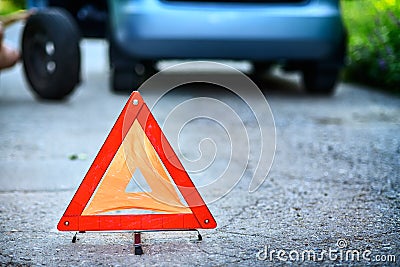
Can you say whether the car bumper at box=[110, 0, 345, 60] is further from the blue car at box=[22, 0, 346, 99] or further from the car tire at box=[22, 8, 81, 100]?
the car tire at box=[22, 8, 81, 100]

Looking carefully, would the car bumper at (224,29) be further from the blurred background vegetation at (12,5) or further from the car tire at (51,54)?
the blurred background vegetation at (12,5)

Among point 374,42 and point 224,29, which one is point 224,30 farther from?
point 374,42

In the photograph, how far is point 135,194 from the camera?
3389 millimetres

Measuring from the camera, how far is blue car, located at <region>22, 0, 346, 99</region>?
698cm

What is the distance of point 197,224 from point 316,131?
2.82 meters

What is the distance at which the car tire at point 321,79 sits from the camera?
7675 mm

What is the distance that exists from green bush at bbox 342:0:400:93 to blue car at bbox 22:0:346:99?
1.38 ft

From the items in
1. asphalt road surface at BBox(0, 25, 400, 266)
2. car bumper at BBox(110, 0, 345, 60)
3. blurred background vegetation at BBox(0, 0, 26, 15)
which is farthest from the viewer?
blurred background vegetation at BBox(0, 0, 26, 15)

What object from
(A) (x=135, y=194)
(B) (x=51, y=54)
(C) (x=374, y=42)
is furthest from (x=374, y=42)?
(A) (x=135, y=194)

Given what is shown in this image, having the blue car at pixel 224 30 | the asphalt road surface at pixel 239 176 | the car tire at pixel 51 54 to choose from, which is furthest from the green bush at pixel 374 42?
the car tire at pixel 51 54

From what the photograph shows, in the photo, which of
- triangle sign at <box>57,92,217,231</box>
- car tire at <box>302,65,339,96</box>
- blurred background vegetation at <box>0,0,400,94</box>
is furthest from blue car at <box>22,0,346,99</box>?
triangle sign at <box>57,92,217,231</box>

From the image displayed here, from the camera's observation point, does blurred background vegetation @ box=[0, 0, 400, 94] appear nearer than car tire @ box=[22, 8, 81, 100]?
No

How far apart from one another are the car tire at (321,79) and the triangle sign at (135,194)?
449 centimetres

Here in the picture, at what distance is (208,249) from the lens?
3.30 meters
